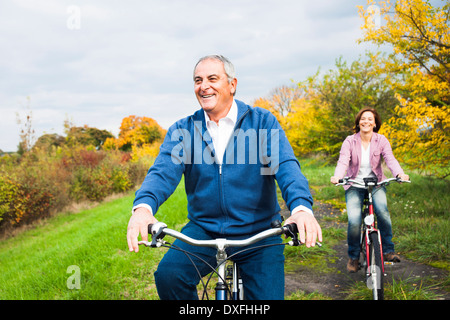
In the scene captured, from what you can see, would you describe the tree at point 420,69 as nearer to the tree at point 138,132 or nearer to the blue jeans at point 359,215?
the blue jeans at point 359,215

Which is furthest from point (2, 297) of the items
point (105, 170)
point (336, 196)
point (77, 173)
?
point (105, 170)

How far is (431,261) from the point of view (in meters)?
4.78

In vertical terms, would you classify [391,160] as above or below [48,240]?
above

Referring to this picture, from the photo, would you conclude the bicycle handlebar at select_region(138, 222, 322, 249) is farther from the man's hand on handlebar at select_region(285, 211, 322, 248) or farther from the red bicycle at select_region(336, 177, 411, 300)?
the red bicycle at select_region(336, 177, 411, 300)

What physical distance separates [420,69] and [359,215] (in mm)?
5316

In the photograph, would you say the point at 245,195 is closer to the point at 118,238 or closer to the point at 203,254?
the point at 203,254

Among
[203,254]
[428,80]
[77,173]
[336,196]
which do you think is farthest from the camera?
[77,173]

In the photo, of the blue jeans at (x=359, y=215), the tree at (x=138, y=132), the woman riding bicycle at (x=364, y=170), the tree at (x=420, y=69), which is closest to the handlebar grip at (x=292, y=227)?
the woman riding bicycle at (x=364, y=170)

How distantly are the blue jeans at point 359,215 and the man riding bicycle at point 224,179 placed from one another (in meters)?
2.08

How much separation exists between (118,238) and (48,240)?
319cm

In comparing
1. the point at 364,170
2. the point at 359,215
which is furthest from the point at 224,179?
the point at 364,170

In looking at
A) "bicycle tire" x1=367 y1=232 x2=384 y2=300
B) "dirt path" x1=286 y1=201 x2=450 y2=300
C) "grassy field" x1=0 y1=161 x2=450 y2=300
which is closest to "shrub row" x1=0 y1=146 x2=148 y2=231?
"grassy field" x1=0 y1=161 x2=450 y2=300

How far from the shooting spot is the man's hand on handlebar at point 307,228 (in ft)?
5.64

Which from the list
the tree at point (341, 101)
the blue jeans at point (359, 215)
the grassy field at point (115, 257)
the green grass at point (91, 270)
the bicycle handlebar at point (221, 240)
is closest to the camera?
the bicycle handlebar at point (221, 240)
